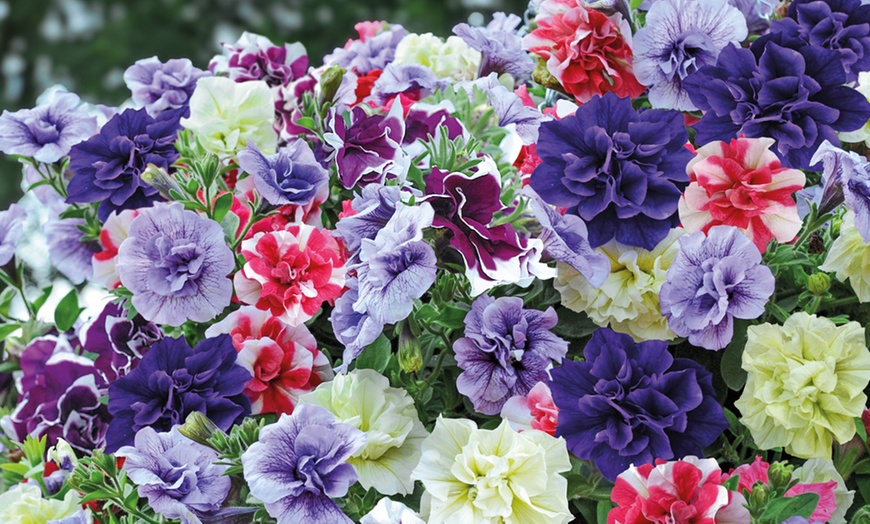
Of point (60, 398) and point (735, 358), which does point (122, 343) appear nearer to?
point (60, 398)

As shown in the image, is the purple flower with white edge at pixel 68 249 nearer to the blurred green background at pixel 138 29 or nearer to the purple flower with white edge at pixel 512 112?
the purple flower with white edge at pixel 512 112

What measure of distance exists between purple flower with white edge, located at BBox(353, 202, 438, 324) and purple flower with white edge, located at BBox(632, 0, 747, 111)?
254mm

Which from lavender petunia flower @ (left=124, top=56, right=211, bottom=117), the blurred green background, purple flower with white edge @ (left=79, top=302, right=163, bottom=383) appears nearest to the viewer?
purple flower with white edge @ (left=79, top=302, right=163, bottom=383)

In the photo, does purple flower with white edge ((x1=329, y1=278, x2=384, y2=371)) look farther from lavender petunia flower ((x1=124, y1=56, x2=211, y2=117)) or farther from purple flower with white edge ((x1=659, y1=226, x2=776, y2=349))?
lavender petunia flower ((x1=124, y1=56, x2=211, y2=117))

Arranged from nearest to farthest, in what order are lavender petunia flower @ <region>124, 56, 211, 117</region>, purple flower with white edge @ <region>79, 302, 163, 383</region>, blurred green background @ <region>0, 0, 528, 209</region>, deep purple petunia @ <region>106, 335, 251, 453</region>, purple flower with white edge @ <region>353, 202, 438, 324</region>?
1. purple flower with white edge @ <region>353, 202, 438, 324</region>
2. deep purple petunia @ <region>106, 335, 251, 453</region>
3. purple flower with white edge @ <region>79, 302, 163, 383</region>
4. lavender petunia flower @ <region>124, 56, 211, 117</region>
5. blurred green background @ <region>0, 0, 528, 209</region>

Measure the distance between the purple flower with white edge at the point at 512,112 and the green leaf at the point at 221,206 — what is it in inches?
7.9

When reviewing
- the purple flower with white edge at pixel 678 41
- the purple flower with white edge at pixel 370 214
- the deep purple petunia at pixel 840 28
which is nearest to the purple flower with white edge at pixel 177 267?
the purple flower with white edge at pixel 370 214

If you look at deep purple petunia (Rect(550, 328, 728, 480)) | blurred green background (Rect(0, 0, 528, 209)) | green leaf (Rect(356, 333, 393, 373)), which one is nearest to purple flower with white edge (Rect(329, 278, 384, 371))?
green leaf (Rect(356, 333, 393, 373))

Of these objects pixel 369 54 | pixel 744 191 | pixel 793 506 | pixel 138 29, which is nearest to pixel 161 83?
pixel 369 54

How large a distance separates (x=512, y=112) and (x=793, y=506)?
36 cm

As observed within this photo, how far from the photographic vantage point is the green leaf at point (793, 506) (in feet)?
2.06

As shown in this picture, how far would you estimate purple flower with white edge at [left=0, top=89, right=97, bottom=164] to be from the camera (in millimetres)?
916

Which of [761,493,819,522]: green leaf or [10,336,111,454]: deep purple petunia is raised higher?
[761,493,819,522]: green leaf

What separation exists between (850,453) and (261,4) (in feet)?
11.2
